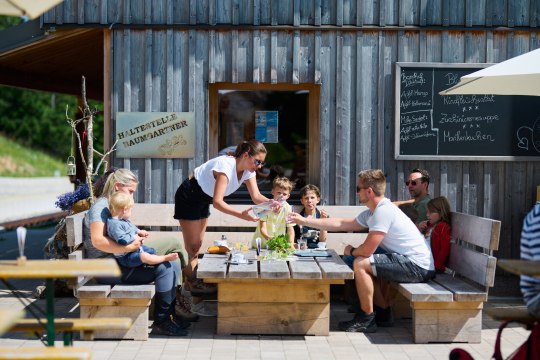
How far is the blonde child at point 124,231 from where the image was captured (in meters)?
6.73

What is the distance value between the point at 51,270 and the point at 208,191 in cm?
325

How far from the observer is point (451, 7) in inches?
367

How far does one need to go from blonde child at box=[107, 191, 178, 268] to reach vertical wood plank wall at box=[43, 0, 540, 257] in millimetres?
2308

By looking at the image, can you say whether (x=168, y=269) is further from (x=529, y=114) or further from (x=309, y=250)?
(x=529, y=114)

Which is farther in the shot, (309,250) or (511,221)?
(511,221)

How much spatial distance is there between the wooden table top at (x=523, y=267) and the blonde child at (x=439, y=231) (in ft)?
10.2

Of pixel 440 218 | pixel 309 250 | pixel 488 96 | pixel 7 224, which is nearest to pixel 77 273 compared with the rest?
pixel 309 250

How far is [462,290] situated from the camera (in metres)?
6.93

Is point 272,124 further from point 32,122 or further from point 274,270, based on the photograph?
point 32,122

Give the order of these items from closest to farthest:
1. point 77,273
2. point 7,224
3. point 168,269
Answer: point 77,273
point 168,269
point 7,224

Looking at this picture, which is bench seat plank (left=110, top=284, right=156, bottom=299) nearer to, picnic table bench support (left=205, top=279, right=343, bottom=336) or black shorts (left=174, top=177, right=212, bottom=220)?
picnic table bench support (left=205, top=279, right=343, bottom=336)

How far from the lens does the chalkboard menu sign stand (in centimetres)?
924

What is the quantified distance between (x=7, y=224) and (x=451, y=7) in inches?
465

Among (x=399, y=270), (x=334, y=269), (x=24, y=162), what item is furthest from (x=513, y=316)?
(x=24, y=162)
